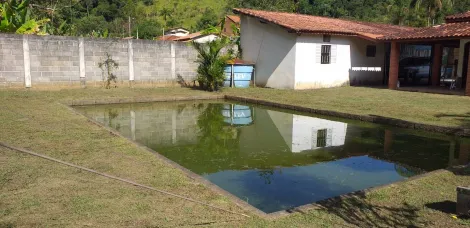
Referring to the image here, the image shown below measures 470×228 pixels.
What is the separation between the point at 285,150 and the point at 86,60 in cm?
1165

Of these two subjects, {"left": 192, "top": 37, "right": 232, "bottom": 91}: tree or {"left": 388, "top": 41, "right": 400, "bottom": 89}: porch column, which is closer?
{"left": 192, "top": 37, "right": 232, "bottom": 91}: tree

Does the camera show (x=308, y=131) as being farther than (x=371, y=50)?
No

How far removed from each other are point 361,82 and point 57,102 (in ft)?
48.9

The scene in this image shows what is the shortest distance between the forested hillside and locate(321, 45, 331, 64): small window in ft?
44.8

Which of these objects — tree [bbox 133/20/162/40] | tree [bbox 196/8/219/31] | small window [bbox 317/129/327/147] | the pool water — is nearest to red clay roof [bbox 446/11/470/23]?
the pool water

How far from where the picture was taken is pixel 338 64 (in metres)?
19.5

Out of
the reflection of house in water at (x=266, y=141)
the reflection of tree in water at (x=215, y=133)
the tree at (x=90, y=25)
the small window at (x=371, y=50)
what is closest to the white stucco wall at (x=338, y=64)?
the small window at (x=371, y=50)

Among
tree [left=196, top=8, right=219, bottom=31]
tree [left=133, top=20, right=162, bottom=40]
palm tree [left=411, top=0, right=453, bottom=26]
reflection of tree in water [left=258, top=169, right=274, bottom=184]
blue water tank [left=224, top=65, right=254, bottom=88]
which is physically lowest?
reflection of tree in water [left=258, top=169, right=274, bottom=184]

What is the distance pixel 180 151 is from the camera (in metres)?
7.65

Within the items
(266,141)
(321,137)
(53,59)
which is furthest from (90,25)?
(321,137)

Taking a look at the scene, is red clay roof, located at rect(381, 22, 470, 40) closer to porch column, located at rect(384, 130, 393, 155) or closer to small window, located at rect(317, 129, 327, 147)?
porch column, located at rect(384, 130, 393, 155)

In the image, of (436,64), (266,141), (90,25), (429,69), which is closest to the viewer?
(266,141)

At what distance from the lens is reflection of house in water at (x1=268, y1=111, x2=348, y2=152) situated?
8470 millimetres

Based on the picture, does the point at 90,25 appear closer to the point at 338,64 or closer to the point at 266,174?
the point at 338,64
